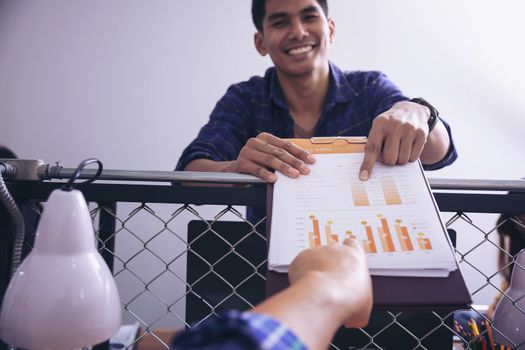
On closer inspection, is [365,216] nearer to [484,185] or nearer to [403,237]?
[403,237]

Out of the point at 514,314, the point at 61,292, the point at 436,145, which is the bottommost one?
the point at 514,314

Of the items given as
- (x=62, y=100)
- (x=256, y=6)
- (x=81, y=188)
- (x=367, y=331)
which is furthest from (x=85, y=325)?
(x=62, y=100)

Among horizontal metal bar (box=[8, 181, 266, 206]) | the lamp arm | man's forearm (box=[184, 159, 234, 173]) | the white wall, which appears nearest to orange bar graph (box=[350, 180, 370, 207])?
horizontal metal bar (box=[8, 181, 266, 206])

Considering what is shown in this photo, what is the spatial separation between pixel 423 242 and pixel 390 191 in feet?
0.26

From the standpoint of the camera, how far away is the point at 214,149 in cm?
91

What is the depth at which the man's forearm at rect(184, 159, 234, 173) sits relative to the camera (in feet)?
2.24

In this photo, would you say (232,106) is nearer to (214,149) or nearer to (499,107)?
(214,149)

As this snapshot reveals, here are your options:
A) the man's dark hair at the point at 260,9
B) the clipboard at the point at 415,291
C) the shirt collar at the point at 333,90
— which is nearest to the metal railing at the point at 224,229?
the clipboard at the point at 415,291

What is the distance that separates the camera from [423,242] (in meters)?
0.41

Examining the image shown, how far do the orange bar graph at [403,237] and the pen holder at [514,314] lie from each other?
208 millimetres

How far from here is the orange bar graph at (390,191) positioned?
1.51 feet

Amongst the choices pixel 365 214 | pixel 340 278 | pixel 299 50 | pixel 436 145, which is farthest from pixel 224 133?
pixel 340 278

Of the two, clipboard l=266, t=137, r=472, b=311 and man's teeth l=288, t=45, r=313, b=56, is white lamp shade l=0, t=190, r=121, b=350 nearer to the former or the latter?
clipboard l=266, t=137, r=472, b=311

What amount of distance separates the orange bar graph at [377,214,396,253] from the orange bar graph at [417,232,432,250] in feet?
0.09
